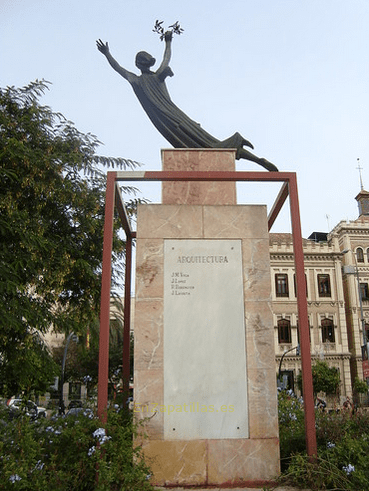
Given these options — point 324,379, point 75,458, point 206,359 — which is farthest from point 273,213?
point 324,379

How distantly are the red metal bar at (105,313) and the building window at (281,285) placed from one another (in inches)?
1319

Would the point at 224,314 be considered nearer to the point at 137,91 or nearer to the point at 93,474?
the point at 93,474

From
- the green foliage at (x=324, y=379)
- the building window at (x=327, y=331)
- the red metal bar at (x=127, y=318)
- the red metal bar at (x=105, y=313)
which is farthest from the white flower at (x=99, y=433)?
the building window at (x=327, y=331)

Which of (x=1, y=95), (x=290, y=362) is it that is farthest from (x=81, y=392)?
(x=1, y=95)

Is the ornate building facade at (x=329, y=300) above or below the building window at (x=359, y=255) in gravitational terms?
below

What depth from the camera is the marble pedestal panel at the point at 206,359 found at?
19.5ft

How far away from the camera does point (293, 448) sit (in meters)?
6.48

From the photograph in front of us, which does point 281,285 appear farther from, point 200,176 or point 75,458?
point 75,458

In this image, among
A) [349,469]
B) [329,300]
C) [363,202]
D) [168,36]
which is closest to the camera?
[349,469]

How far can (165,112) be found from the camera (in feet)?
28.1

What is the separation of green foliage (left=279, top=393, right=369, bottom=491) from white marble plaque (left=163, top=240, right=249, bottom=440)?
0.74m

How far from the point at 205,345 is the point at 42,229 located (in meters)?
7.43

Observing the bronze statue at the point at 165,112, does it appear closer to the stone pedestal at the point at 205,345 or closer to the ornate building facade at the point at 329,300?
the stone pedestal at the point at 205,345

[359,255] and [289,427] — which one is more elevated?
[359,255]
